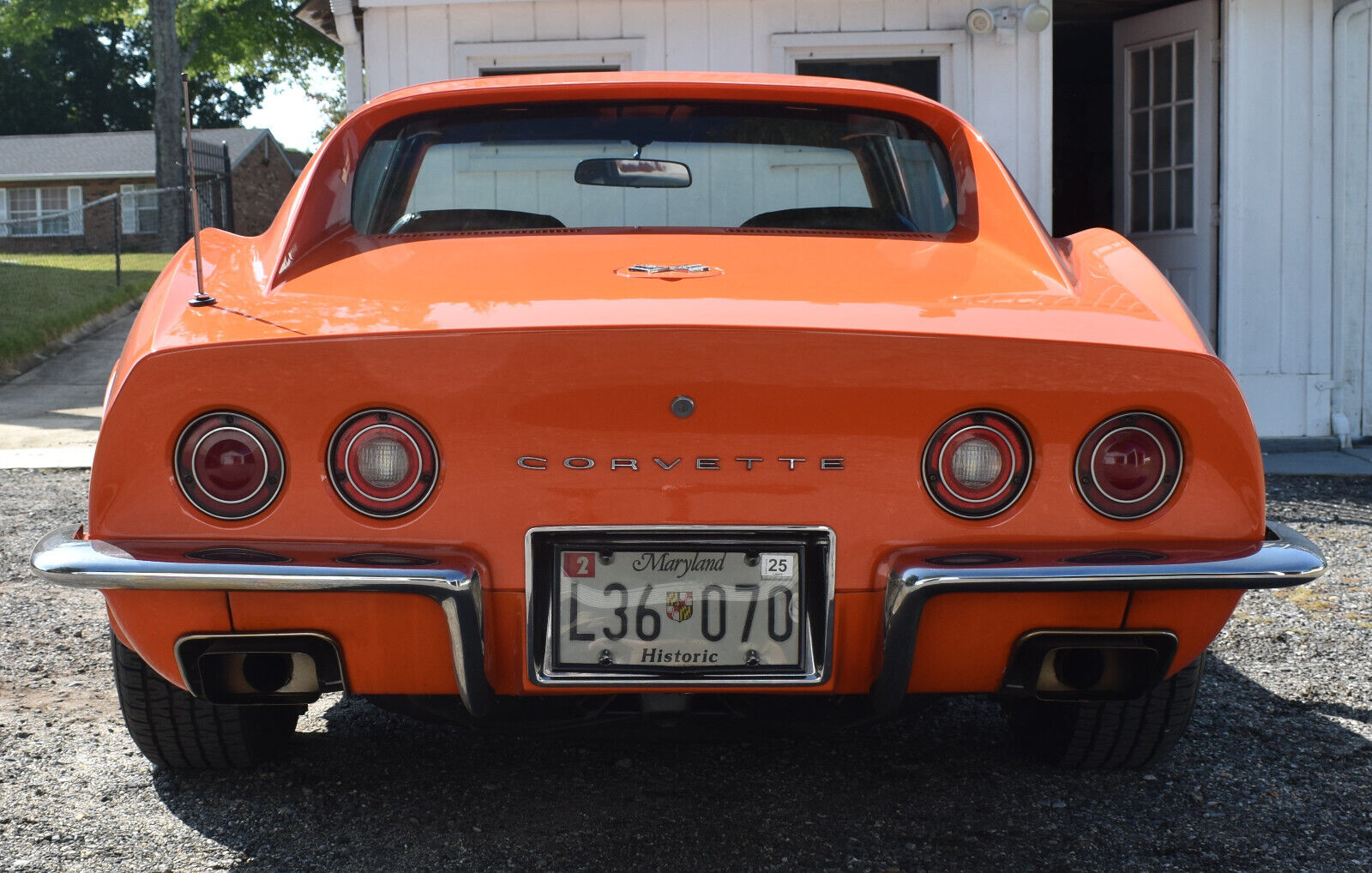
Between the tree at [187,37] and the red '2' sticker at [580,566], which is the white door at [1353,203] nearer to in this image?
the red '2' sticker at [580,566]

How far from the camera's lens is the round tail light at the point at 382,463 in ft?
6.71

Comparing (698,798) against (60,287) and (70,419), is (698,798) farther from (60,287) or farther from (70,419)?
(60,287)

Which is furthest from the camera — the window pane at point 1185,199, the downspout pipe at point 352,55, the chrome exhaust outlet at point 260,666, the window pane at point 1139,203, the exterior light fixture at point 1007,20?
the window pane at point 1139,203

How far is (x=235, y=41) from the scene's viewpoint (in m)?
26.5

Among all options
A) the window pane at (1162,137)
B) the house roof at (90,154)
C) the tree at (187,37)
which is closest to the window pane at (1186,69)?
the window pane at (1162,137)

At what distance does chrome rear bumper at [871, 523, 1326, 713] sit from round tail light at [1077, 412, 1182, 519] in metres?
0.09

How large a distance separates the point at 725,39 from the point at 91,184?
31945 millimetres

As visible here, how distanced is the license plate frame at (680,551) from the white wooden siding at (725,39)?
6213 millimetres

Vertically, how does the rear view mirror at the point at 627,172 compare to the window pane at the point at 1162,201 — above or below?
below

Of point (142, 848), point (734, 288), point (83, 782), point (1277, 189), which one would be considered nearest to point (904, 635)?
point (734, 288)

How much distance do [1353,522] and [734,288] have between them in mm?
4443

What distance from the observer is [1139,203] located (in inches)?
340

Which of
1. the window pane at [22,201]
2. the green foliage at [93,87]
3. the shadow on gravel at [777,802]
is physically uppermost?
the green foliage at [93,87]

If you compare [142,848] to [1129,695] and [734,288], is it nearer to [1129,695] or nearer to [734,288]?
[734,288]
